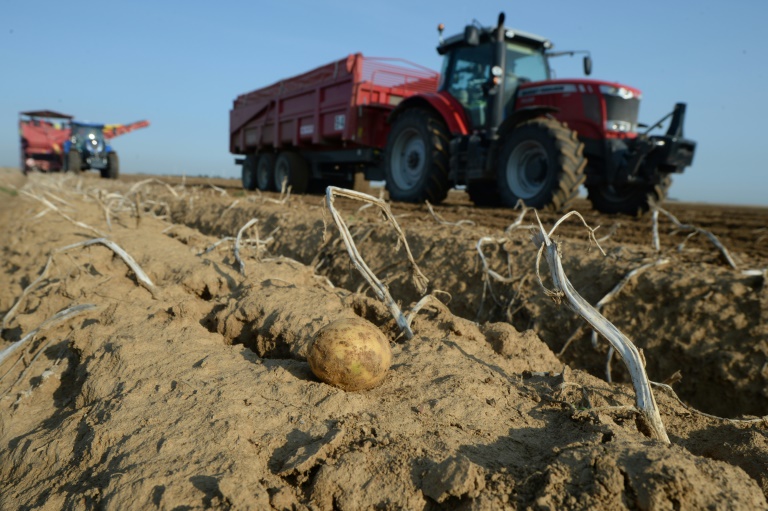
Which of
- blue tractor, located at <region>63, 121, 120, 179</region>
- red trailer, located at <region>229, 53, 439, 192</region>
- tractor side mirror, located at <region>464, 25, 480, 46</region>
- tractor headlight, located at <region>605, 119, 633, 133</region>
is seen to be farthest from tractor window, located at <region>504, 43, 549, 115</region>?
blue tractor, located at <region>63, 121, 120, 179</region>

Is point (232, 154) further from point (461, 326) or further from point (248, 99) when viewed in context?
point (461, 326)

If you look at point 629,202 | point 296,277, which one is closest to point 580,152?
point 629,202

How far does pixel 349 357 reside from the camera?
5.79 feet

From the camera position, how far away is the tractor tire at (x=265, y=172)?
41.5ft

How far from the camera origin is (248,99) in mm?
13695

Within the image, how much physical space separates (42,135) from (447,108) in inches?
795

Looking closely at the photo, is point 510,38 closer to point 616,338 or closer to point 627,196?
point 627,196

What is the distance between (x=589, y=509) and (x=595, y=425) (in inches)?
16.8

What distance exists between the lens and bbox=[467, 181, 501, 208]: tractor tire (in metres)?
8.80

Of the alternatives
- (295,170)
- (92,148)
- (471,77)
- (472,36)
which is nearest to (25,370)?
(472,36)

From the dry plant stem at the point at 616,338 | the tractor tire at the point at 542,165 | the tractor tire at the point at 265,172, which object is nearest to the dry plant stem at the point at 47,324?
the dry plant stem at the point at 616,338

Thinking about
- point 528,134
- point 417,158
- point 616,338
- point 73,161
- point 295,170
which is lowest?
point 73,161

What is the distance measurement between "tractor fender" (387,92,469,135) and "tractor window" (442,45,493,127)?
11 centimetres

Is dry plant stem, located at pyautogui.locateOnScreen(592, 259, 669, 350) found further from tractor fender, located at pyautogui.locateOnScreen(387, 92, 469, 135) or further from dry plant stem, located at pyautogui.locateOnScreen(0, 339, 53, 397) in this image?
tractor fender, located at pyautogui.locateOnScreen(387, 92, 469, 135)
